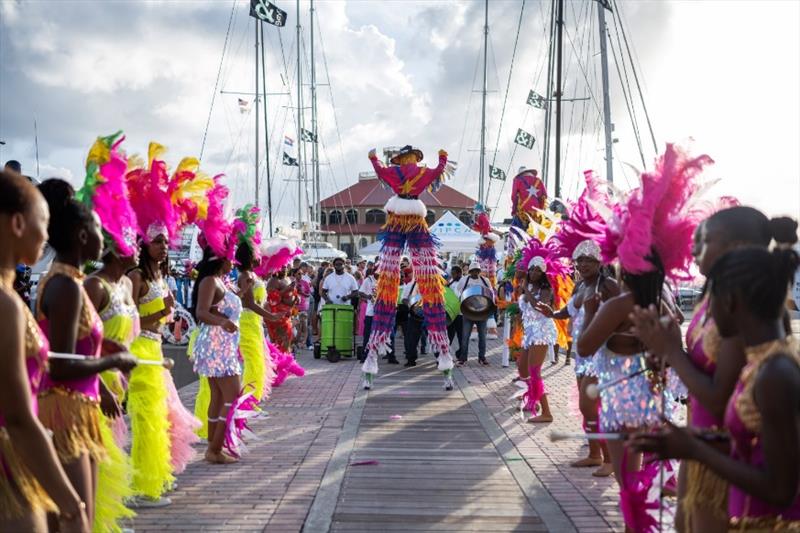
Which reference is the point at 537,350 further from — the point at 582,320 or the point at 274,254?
the point at 274,254

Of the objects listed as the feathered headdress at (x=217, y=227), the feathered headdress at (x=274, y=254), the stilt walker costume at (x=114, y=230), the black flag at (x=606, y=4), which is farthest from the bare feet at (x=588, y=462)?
the black flag at (x=606, y=4)

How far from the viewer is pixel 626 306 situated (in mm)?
3869

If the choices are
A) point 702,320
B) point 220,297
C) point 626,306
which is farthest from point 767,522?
point 220,297

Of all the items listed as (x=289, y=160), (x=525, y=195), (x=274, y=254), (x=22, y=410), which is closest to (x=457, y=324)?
(x=525, y=195)

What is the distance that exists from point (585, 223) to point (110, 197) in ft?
10.0

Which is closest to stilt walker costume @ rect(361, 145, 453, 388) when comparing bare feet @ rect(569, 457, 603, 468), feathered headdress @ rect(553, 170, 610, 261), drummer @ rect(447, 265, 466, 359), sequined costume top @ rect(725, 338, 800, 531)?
drummer @ rect(447, 265, 466, 359)

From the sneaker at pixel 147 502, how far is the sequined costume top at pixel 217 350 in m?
1.35

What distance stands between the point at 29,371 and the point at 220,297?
3.72 meters

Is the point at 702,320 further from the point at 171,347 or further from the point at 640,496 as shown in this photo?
the point at 171,347

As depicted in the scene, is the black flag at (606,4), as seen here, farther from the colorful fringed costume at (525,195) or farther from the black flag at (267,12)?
the black flag at (267,12)

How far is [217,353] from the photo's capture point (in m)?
6.20

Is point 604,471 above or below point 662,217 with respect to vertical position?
below

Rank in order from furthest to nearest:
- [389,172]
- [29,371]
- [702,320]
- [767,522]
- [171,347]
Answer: [171,347] → [389,172] → [702,320] → [29,371] → [767,522]

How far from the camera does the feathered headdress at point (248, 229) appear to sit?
7.09 meters
